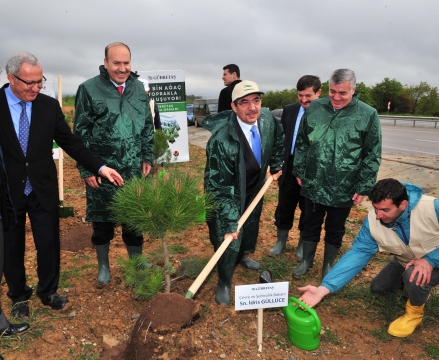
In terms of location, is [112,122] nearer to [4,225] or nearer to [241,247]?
[4,225]

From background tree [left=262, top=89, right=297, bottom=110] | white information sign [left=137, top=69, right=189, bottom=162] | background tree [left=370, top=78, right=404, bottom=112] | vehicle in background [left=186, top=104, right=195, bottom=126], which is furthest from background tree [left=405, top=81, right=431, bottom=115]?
white information sign [left=137, top=69, right=189, bottom=162]

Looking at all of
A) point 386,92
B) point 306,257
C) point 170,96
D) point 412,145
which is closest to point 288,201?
point 306,257

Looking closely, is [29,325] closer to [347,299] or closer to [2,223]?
[2,223]

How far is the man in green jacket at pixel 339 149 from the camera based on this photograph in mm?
2795

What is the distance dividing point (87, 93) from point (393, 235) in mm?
2368

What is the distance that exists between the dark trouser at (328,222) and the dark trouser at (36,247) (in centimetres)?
200

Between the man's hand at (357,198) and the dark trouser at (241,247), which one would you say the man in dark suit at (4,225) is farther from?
the man's hand at (357,198)

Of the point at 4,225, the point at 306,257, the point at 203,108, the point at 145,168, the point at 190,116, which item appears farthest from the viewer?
the point at 190,116

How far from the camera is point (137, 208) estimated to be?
2398 millimetres

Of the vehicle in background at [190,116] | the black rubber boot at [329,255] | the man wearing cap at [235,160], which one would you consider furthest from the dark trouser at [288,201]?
the vehicle in background at [190,116]

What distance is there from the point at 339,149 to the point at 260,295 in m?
1.32

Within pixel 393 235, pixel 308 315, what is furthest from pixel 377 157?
pixel 308 315

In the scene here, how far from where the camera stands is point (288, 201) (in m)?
3.71

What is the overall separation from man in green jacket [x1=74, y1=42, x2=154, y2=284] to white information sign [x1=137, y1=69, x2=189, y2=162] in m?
5.38
